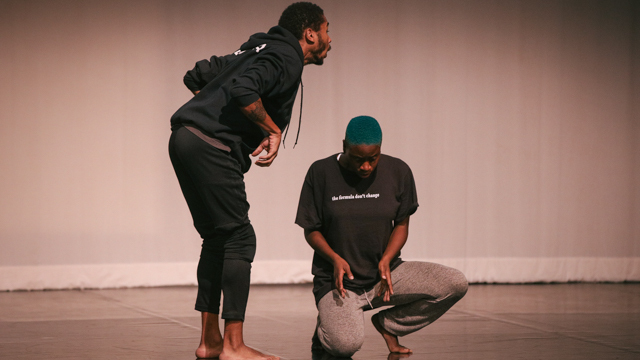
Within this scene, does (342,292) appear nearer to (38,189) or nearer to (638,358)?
(638,358)

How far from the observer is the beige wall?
13.9ft

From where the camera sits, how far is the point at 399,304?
7.43 feet

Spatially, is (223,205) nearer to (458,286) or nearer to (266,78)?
(266,78)

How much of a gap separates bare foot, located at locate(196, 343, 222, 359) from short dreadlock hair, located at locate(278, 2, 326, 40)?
3.36 feet

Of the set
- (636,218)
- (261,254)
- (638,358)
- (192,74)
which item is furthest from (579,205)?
(192,74)

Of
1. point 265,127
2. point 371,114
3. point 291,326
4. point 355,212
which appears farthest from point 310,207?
point 371,114

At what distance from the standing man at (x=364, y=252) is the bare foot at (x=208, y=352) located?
0.33 meters

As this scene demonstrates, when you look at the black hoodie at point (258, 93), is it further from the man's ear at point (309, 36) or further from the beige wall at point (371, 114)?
the beige wall at point (371, 114)

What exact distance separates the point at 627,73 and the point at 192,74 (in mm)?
3666

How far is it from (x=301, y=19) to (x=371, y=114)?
2.42 meters

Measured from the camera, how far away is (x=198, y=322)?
295cm

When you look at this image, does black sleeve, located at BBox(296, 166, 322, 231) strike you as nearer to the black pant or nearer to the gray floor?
the black pant

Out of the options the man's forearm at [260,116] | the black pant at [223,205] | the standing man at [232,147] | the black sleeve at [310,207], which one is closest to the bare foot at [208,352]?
the standing man at [232,147]

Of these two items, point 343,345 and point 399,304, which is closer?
point 343,345
